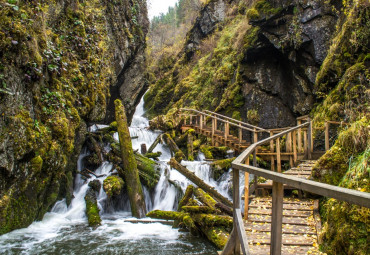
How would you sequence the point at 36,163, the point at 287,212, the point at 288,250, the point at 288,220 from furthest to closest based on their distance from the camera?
the point at 36,163
the point at 287,212
the point at 288,220
the point at 288,250

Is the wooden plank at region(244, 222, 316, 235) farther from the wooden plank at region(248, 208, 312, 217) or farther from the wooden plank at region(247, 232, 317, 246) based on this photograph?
the wooden plank at region(248, 208, 312, 217)

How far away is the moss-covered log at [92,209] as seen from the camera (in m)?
8.33

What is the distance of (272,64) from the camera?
52.2 feet

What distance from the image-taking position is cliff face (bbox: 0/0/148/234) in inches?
227

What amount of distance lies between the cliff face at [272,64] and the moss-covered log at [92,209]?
1023 centimetres

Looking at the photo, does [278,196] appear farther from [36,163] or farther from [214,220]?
[36,163]

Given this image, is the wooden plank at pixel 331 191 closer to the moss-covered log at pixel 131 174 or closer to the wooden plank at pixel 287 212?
the wooden plank at pixel 287 212

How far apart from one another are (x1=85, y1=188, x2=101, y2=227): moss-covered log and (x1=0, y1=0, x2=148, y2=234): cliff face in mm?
991

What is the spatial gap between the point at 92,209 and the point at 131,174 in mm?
1763

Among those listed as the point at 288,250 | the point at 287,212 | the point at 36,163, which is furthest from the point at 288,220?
the point at 36,163

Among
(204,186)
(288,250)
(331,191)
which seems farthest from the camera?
(204,186)

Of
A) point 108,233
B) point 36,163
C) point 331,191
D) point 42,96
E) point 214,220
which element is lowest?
point 108,233

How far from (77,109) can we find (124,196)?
3870 millimetres

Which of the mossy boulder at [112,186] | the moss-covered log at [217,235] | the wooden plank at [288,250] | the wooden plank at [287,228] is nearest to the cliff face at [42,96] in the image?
the mossy boulder at [112,186]
